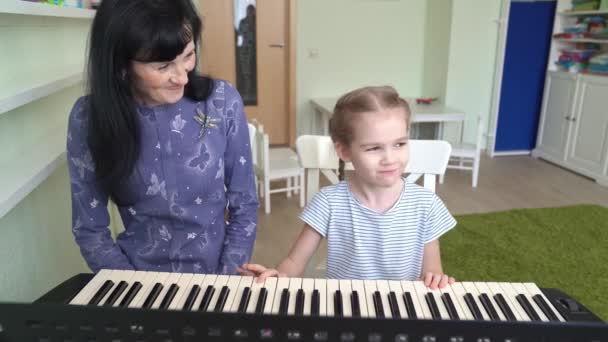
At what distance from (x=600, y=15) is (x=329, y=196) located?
14.8 ft

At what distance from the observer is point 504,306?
2.39 feet

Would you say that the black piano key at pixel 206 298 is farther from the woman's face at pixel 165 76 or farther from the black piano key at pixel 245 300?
the woman's face at pixel 165 76

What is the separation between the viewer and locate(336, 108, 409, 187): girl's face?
103 centimetres

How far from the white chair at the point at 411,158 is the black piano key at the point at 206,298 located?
2.29ft

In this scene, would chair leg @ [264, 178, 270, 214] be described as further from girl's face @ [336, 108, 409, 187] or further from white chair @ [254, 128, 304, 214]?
girl's face @ [336, 108, 409, 187]

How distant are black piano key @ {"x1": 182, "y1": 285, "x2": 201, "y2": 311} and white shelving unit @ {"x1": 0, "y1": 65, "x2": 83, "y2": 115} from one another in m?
0.53

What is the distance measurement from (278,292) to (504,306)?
1.23ft

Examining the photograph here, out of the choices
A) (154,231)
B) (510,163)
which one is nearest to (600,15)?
(510,163)

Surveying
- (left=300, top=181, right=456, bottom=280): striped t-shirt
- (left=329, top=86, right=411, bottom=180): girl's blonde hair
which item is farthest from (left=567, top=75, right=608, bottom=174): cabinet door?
(left=329, top=86, right=411, bottom=180): girl's blonde hair

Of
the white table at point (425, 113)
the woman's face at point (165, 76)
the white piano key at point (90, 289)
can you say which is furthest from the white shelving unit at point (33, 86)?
the white table at point (425, 113)

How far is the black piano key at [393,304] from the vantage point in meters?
0.71

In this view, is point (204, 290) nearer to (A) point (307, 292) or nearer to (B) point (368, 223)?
(A) point (307, 292)

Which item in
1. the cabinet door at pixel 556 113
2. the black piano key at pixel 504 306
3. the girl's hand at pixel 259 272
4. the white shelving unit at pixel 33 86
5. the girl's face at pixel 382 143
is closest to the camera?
the black piano key at pixel 504 306

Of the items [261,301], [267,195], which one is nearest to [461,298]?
[261,301]
